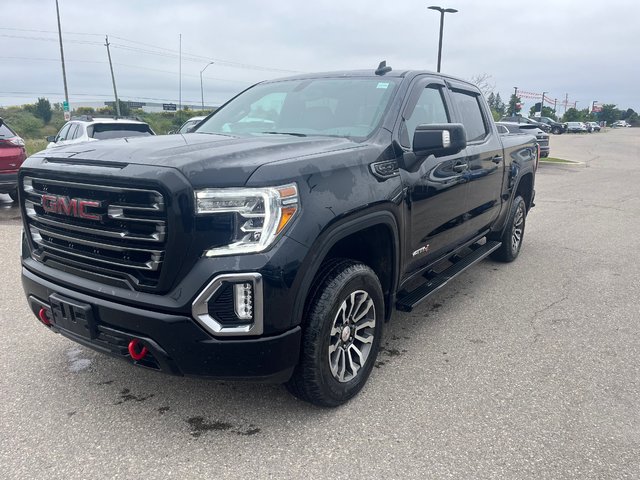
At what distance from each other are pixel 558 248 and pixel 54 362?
6.00 meters

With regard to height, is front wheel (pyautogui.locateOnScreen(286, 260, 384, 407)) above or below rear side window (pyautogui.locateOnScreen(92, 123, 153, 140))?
below

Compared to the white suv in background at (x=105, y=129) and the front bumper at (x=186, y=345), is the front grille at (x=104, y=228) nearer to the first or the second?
the front bumper at (x=186, y=345)

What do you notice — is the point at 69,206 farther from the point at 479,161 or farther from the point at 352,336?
the point at 479,161

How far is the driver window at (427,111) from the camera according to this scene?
3525 mm

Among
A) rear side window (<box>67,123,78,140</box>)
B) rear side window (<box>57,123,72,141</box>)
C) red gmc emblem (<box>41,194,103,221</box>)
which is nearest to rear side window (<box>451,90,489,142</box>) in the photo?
red gmc emblem (<box>41,194,103,221</box>)

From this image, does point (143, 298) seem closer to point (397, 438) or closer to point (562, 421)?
point (397, 438)

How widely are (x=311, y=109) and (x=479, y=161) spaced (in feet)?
5.28

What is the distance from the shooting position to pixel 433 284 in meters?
3.95

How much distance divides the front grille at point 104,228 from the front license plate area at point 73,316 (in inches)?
7.0

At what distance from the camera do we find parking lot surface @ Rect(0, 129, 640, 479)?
8.20 feet

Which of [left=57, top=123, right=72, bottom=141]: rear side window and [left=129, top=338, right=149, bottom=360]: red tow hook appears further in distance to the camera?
[left=57, top=123, right=72, bottom=141]: rear side window

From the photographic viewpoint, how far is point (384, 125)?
3.32 meters

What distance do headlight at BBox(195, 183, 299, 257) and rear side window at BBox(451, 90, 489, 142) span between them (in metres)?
2.59

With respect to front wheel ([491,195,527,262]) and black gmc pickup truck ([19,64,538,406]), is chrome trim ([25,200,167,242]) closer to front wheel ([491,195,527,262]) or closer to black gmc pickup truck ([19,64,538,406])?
black gmc pickup truck ([19,64,538,406])
